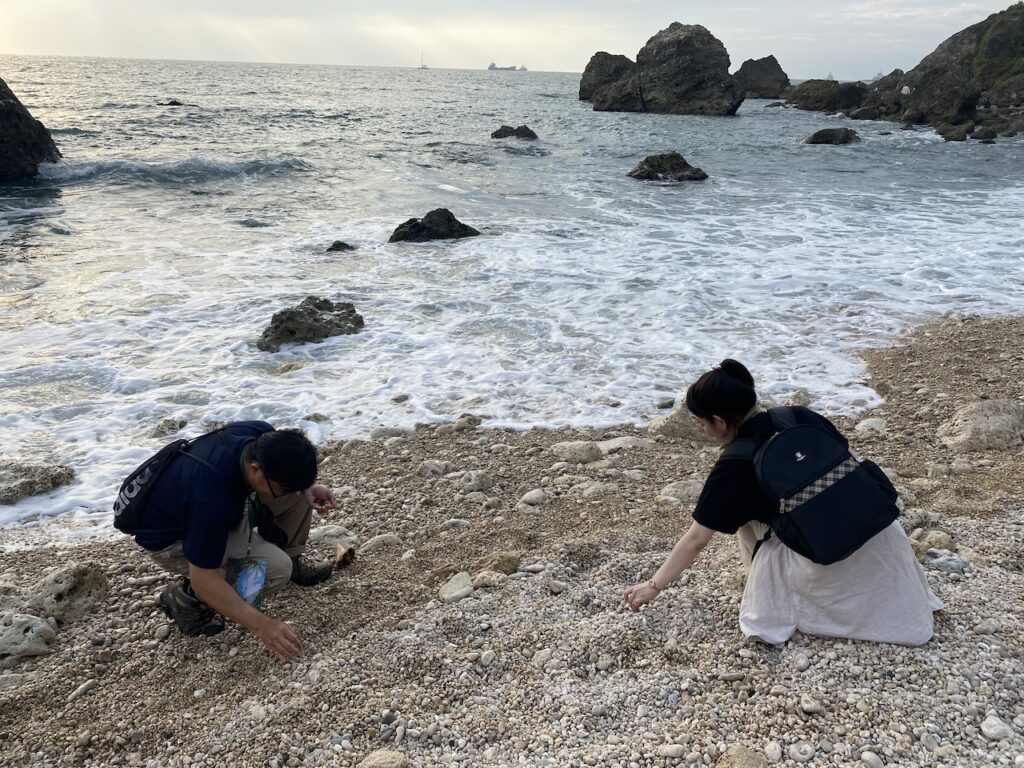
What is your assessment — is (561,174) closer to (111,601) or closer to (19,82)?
(111,601)

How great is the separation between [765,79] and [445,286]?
3122 inches

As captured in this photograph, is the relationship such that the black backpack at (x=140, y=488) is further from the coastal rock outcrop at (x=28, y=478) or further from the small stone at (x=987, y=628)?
the small stone at (x=987, y=628)

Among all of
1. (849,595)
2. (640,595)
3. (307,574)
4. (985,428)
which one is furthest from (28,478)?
(985,428)

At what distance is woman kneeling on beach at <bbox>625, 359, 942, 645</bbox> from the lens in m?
2.76

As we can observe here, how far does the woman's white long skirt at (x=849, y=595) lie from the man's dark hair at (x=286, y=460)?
1924mm

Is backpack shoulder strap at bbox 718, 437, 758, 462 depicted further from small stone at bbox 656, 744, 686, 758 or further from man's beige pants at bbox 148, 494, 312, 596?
man's beige pants at bbox 148, 494, 312, 596

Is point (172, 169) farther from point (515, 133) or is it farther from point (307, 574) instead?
point (307, 574)

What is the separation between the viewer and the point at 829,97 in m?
56.7

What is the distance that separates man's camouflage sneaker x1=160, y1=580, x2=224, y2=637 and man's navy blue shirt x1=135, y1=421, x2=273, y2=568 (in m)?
0.34

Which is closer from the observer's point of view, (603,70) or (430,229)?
(430,229)

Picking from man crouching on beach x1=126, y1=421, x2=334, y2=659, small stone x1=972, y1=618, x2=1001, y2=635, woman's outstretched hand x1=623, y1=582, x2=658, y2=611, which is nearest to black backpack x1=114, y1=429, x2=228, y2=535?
man crouching on beach x1=126, y1=421, x2=334, y2=659

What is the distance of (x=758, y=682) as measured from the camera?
2.80 meters

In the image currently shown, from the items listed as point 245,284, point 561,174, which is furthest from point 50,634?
point 561,174

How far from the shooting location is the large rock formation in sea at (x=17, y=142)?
64.0ft
